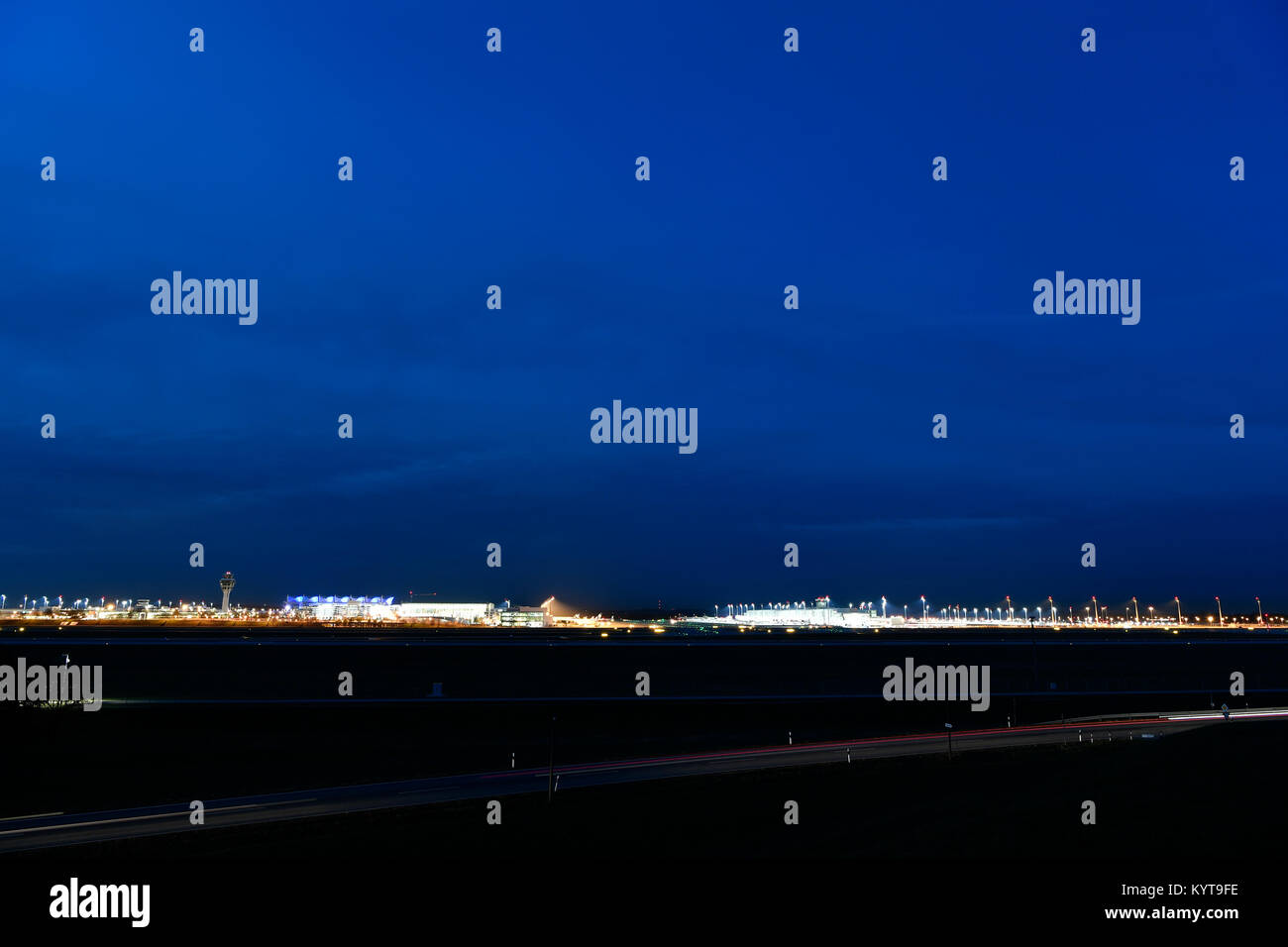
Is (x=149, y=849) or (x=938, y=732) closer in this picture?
(x=149, y=849)

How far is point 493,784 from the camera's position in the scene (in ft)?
112

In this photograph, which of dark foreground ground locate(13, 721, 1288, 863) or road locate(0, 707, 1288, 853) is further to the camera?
road locate(0, 707, 1288, 853)

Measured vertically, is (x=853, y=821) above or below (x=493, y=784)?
above

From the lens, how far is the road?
26.6m

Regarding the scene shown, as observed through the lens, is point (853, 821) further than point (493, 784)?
No

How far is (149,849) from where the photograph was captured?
78.7ft

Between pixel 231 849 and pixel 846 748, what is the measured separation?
3010 cm

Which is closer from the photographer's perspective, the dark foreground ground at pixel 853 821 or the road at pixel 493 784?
the dark foreground ground at pixel 853 821

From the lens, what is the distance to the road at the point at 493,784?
2664cm
